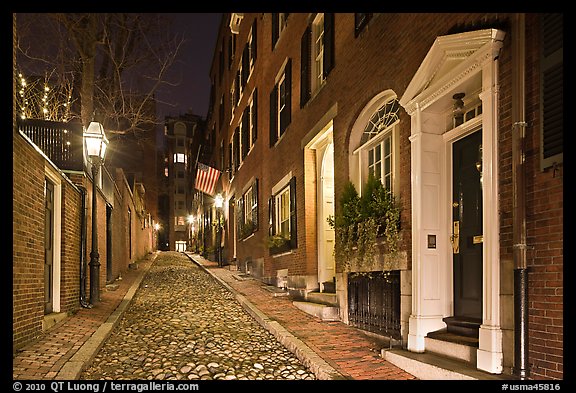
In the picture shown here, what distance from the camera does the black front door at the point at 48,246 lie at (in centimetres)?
832

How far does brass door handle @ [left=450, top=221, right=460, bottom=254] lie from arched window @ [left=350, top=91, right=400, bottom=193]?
1419 mm

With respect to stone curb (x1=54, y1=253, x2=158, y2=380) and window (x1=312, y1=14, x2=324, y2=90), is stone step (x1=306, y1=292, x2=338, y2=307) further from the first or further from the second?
window (x1=312, y1=14, x2=324, y2=90)

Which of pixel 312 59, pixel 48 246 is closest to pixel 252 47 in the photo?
pixel 312 59

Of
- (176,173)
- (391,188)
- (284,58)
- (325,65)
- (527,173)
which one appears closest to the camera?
(527,173)

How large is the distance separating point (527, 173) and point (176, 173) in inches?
2835

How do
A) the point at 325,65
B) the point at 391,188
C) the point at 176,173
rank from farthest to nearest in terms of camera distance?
the point at 176,173 → the point at 325,65 → the point at 391,188

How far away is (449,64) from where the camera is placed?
6.05 meters

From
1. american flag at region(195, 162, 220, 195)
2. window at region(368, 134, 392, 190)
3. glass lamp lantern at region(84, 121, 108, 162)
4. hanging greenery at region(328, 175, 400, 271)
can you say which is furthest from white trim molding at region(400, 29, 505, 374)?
american flag at region(195, 162, 220, 195)

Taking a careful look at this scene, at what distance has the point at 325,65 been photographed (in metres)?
10.5

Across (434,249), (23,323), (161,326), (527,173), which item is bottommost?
(161,326)

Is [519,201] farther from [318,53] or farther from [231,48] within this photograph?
[231,48]

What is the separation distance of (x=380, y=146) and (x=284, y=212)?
6518mm
